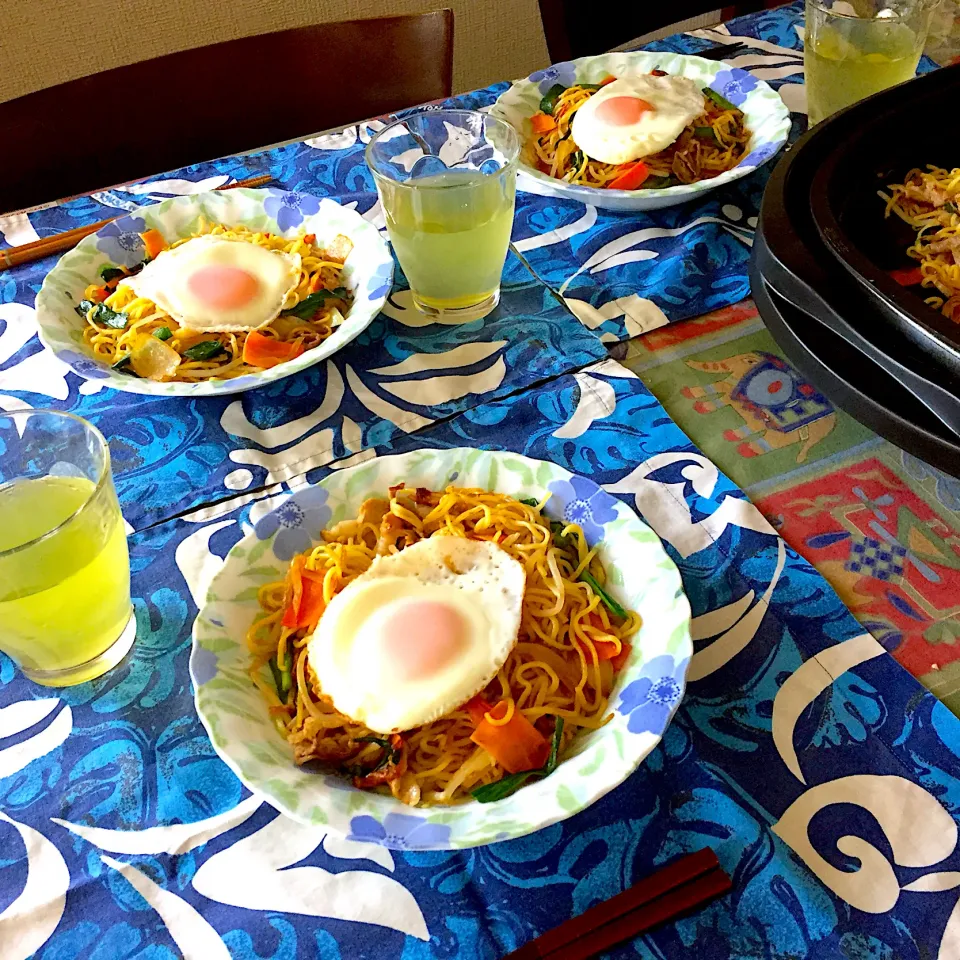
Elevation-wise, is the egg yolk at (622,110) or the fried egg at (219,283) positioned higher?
the egg yolk at (622,110)

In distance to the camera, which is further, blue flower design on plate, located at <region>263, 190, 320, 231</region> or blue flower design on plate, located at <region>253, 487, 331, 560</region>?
blue flower design on plate, located at <region>263, 190, 320, 231</region>

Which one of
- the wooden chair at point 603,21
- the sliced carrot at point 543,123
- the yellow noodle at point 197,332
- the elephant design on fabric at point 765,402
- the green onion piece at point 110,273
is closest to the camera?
the elephant design on fabric at point 765,402

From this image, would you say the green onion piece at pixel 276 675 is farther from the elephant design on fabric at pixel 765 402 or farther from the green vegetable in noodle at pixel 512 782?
the elephant design on fabric at pixel 765 402

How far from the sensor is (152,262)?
1.52 meters

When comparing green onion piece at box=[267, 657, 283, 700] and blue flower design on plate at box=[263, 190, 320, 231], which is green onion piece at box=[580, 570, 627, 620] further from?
blue flower design on plate at box=[263, 190, 320, 231]

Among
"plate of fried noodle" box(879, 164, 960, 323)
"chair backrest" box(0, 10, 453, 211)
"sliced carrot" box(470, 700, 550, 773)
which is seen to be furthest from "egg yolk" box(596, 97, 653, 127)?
"sliced carrot" box(470, 700, 550, 773)

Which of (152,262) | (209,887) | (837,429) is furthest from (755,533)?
(152,262)

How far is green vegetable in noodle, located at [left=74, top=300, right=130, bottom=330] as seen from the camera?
144cm

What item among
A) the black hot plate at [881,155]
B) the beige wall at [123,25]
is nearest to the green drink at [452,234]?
the black hot plate at [881,155]

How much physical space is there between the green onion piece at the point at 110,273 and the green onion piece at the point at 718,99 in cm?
119

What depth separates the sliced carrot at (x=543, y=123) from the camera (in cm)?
181

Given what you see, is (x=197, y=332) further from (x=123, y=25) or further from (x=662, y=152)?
(x=123, y=25)

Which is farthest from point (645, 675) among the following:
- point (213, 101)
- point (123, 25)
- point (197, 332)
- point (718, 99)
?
point (123, 25)

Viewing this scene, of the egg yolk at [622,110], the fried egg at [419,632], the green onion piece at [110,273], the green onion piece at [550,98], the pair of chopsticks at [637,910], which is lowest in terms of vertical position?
the pair of chopsticks at [637,910]
